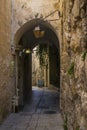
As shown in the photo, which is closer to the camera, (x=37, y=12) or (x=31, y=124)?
(x=31, y=124)

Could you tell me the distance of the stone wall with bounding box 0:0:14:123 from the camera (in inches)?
329

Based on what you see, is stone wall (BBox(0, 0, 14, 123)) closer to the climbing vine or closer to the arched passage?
the arched passage

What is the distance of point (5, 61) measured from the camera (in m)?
8.92

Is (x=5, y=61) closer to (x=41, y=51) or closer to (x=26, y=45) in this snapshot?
(x=26, y=45)

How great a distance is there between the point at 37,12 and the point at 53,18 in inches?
22.9

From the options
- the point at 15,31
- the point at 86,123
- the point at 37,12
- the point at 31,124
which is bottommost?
the point at 31,124

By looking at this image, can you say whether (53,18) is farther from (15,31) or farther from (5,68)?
(5,68)

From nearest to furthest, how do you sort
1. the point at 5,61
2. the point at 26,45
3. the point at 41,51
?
1. the point at 5,61
2. the point at 26,45
3. the point at 41,51

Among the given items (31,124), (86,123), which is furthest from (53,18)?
(86,123)

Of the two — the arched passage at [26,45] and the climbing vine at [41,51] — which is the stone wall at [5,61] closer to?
the arched passage at [26,45]

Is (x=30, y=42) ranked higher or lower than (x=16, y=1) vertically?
lower

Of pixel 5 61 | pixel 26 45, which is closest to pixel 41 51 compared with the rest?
pixel 26 45

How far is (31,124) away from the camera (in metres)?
8.14

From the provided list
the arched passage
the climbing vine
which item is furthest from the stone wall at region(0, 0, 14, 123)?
the climbing vine
